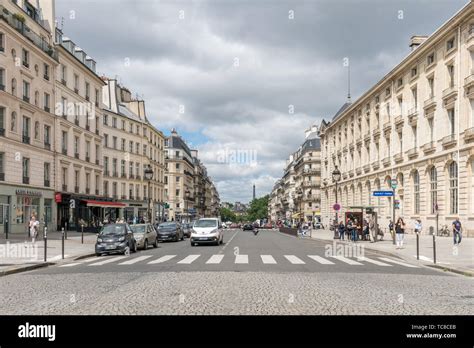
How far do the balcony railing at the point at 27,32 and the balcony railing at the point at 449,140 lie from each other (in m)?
33.8

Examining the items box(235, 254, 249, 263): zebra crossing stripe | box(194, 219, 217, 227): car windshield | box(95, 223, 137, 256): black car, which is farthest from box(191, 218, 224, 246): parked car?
box(235, 254, 249, 263): zebra crossing stripe

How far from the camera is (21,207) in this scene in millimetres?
38562

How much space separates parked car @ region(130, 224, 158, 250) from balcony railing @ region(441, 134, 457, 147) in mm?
24064

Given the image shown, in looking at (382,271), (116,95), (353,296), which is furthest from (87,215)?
(353,296)

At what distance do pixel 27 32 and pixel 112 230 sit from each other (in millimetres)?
24753

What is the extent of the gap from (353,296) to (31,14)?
1640 inches

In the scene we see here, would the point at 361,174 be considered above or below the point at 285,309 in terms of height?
above

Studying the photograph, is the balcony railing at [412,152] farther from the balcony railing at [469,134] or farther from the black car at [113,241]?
the black car at [113,241]

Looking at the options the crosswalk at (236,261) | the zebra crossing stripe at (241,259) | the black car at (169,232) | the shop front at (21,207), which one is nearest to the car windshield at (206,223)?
the black car at (169,232)

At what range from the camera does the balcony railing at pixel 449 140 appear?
38.2m

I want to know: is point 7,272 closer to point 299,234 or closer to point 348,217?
point 348,217

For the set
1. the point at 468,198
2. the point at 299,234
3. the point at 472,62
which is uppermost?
the point at 472,62

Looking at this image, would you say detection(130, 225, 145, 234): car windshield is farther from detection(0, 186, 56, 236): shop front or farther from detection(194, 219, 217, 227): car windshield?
detection(0, 186, 56, 236): shop front
